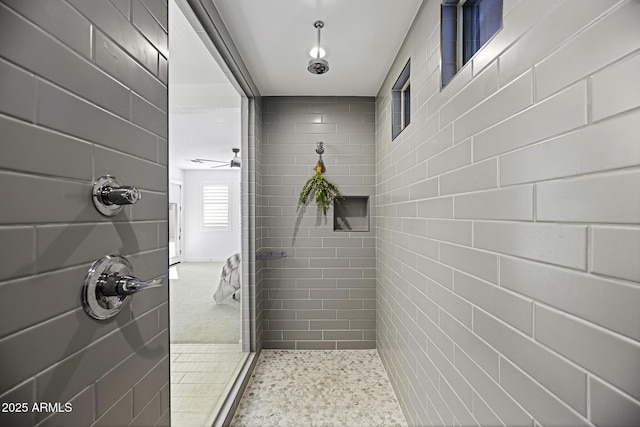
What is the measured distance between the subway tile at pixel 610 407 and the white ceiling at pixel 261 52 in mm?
1525

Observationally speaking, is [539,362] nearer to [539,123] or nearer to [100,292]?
[539,123]

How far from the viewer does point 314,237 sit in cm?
284

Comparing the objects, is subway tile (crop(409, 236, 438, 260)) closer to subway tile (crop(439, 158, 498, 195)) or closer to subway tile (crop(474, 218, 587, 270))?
subway tile (crop(439, 158, 498, 195))

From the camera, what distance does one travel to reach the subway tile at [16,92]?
51 centimetres

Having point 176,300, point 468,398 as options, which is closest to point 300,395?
point 176,300

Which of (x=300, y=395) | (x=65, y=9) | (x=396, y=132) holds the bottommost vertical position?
(x=300, y=395)

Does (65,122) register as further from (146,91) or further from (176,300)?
(176,300)

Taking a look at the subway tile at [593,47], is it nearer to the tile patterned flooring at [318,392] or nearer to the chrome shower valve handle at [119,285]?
the chrome shower valve handle at [119,285]

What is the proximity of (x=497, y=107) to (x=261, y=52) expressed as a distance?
1716 mm

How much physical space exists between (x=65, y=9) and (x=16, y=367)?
0.73 metres

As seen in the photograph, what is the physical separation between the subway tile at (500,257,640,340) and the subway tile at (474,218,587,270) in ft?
0.08

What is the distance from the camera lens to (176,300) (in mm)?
1434

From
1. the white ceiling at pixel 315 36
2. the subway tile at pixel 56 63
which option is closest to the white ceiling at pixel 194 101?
the white ceiling at pixel 315 36

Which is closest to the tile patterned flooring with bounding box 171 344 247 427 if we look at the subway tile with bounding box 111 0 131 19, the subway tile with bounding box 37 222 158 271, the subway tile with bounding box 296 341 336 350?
the subway tile with bounding box 296 341 336 350
